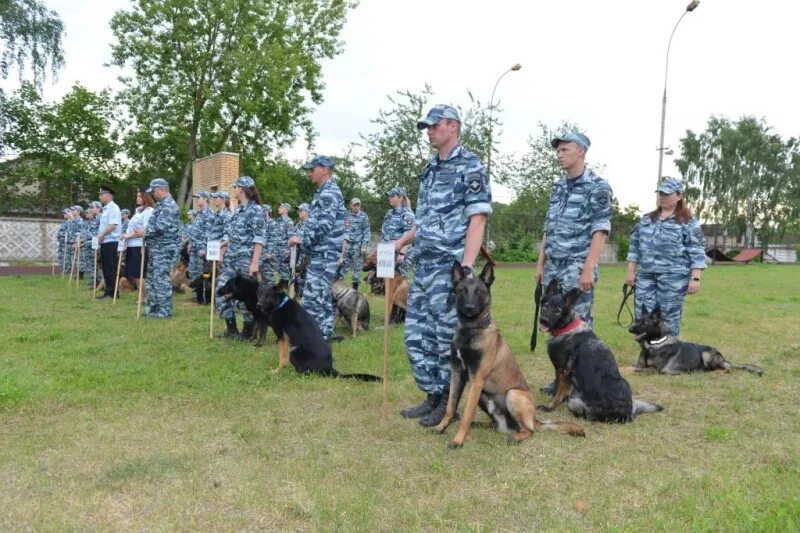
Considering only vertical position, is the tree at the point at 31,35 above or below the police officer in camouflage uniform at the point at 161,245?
above

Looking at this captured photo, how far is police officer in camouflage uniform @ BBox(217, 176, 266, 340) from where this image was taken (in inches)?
296

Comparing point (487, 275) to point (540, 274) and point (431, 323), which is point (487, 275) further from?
point (540, 274)

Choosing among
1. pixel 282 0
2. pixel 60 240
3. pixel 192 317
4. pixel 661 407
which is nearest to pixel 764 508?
pixel 661 407

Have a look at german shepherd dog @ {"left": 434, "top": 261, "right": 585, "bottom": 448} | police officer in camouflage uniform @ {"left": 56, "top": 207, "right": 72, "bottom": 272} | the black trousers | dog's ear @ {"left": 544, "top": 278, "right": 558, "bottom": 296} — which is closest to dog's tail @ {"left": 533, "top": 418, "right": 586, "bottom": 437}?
german shepherd dog @ {"left": 434, "top": 261, "right": 585, "bottom": 448}

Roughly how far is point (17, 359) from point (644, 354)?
6.83 meters

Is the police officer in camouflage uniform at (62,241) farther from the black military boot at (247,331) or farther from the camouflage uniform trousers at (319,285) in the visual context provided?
the camouflage uniform trousers at (319,285)

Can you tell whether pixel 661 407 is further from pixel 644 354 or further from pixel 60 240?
pixel 60 240

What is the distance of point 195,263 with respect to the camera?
12422 millimetres

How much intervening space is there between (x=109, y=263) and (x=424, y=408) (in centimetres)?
971

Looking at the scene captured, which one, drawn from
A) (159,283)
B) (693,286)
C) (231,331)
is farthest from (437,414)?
(159,283)

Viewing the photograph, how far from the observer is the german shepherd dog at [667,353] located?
246 inches

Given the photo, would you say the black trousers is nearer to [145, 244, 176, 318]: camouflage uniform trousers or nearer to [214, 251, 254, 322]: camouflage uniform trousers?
[145, 244, 176, 318]: camouflage uniform trousers

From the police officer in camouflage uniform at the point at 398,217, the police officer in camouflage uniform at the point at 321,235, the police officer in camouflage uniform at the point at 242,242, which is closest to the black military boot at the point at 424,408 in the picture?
the police officer in camouflage uniform at the point at 321,235

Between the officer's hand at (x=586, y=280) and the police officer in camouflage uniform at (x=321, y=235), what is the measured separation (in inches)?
111
